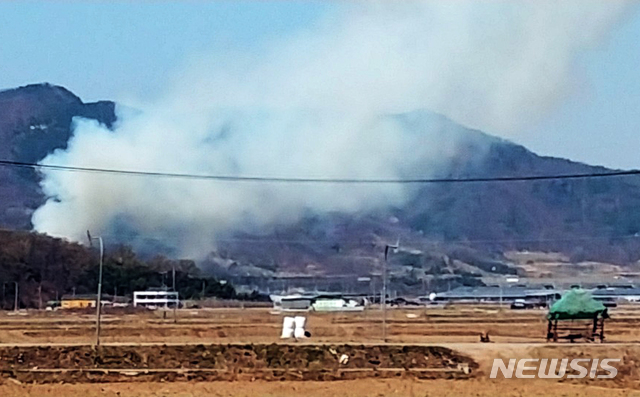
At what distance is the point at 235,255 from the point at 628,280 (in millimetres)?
62953

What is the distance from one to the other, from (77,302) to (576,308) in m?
58.0

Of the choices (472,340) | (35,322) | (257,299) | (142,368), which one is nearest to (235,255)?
(257,299)

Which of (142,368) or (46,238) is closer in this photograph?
(142,368)

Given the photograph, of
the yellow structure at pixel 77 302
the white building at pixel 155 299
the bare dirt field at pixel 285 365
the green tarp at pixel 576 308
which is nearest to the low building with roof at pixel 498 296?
the white building at pixel 155 299

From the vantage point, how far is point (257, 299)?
118m

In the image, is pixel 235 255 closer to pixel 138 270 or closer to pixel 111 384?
pixel 138 270

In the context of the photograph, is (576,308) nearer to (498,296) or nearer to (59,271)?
(59,271)

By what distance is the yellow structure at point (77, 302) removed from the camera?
93.2 m

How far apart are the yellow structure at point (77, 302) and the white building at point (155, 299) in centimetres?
371

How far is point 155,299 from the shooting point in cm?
9731

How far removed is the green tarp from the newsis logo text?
740 cm

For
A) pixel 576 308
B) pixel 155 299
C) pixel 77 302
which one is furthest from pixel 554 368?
pixel 77 302

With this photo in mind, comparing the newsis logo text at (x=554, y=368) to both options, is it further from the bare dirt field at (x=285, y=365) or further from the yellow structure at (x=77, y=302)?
the yellow structure at (x=77, y=302)

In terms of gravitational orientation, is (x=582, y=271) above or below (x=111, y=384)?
above
